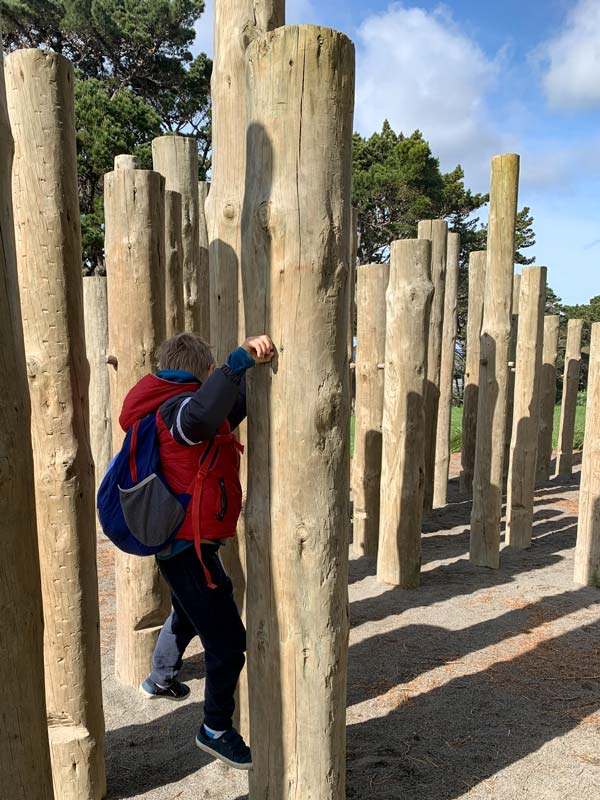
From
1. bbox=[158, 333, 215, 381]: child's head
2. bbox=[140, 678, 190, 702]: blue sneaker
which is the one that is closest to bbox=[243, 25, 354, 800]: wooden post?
bbox=[158, 333, 215, 381]: child's head

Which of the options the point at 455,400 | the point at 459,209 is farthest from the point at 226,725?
the point at 459,209

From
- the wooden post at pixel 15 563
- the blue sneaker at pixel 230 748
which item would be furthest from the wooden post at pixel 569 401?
the wooden post at pixel 15 563

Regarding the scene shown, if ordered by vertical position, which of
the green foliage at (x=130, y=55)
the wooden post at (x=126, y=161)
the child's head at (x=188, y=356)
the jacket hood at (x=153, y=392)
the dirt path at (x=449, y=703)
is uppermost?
the green foliage at (x=130, y=55)

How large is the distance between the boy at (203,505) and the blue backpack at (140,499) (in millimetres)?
43

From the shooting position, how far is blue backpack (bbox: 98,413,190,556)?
9.00 ft

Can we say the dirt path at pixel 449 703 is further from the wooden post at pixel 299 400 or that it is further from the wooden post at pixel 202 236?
the wooden post at pixel 202 236

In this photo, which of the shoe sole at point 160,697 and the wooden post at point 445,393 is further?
the wooden post at point 445,393

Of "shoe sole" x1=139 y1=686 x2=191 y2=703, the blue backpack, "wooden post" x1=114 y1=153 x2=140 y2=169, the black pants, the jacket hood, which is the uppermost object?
"wooden post" x1=114 y1=153 x2=140 y2=169

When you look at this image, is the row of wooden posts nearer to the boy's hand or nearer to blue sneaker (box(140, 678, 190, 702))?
the boy's hand

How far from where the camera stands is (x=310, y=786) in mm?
2564

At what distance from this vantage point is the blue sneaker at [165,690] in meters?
3.78

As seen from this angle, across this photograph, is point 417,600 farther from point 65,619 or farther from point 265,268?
point 265,268

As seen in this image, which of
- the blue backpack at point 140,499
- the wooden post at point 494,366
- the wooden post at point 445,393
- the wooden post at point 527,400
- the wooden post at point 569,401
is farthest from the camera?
the wooden post at point 569,401

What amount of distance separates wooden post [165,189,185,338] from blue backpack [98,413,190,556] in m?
1.81
